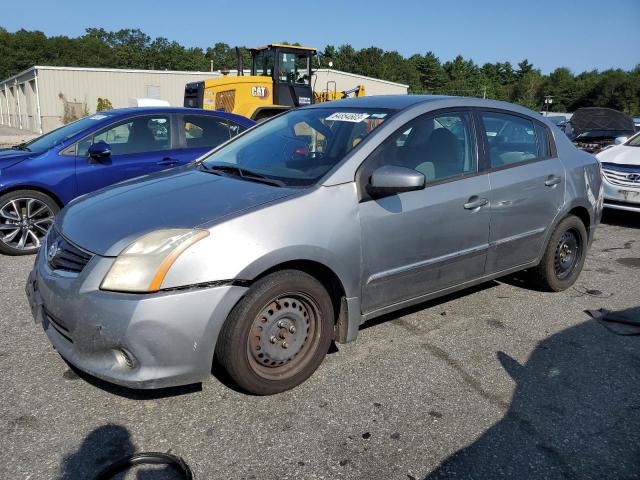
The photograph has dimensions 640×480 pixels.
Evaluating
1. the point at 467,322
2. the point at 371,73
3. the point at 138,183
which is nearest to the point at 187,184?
the point at 138,183

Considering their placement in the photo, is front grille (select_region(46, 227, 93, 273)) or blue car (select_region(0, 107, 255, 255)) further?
blue car (select_region(0, 107, 255, 255))

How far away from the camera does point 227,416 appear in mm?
2672

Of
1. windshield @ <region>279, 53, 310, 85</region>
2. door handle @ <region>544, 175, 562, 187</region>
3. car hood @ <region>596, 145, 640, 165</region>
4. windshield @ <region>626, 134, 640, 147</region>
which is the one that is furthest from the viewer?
windshield @ <region>279, 53, 310, 85</region>

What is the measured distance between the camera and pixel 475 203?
3.60 m

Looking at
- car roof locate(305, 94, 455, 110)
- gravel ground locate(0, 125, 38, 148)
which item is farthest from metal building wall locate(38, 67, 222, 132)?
car roof locate(305, 94, 455, 110)

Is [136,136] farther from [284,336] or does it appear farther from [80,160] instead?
[284,336]

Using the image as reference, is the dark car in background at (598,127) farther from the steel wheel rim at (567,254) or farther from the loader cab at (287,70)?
the steel wheel rim at (567,254)

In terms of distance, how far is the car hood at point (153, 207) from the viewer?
8.63ft

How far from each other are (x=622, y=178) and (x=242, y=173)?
249 inches

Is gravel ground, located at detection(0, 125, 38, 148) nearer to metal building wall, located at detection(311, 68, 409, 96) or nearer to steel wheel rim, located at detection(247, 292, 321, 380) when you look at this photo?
metal building wall, located at detection(311, 68, 409, 96)

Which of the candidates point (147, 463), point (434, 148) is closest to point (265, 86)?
point (434, 148)

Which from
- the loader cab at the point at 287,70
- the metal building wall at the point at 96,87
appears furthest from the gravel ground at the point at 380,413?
the metal building wall at the point at 96,87

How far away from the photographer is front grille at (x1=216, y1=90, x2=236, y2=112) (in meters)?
13.0

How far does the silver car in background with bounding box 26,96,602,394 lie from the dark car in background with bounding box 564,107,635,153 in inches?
406
